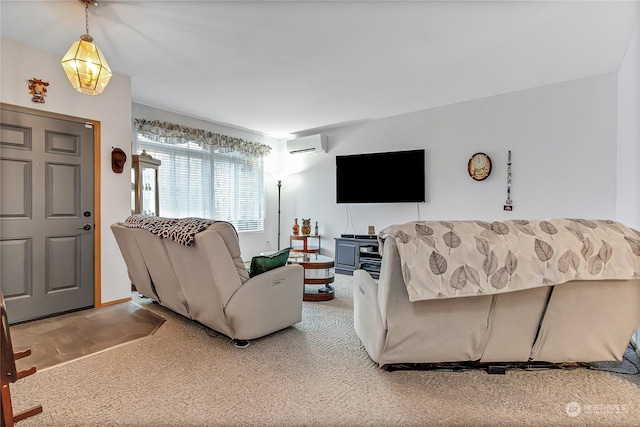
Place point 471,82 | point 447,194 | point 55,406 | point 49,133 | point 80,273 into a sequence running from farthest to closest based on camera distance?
point 447,194, point 471,82, point 80,273, point 49,133, point 55,406

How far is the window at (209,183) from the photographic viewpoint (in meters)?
4.58

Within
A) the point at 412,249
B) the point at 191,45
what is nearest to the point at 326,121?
the point at 191,45

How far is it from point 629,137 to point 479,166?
4.85 ft

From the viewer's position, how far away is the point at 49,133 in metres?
2.97

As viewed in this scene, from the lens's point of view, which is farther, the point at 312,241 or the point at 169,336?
the point at 312,241

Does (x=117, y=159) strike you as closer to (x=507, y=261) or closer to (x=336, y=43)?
(x=336, y=43)

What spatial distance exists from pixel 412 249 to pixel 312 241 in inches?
163

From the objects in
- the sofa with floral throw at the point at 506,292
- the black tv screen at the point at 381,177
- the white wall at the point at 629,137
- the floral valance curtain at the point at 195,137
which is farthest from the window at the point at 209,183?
the white wall at the point at 629,137

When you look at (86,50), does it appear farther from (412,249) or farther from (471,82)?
(471,82)

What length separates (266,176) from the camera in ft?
19.9

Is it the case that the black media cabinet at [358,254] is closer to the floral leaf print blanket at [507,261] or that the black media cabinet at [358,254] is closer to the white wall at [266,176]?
the white wall at [266,176]

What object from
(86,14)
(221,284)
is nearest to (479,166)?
(221,284)

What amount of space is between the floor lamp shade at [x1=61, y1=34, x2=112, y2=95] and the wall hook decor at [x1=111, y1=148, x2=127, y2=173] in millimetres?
1297

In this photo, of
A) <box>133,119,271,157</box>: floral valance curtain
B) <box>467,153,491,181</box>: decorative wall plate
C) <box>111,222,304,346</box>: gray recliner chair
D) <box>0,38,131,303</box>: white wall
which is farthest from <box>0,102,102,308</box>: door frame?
<box>467,153,491,181</box>: decorative wall plate
